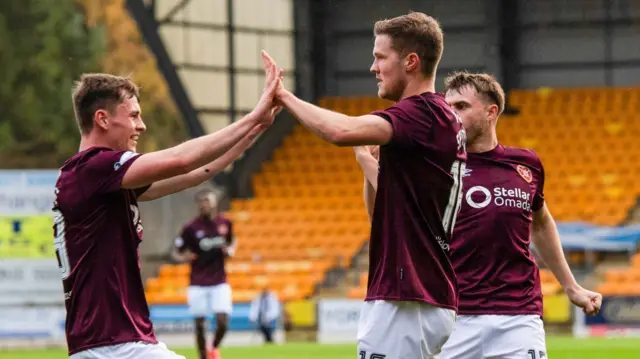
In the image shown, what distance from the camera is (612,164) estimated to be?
85.8 ft

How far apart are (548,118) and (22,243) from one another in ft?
43.0

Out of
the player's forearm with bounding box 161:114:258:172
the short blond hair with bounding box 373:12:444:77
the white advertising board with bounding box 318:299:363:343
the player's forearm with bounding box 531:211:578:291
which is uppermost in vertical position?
the short blond hair with bounding box 373:12:444:77

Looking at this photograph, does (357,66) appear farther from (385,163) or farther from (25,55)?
(385,163)

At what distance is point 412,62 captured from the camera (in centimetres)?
543

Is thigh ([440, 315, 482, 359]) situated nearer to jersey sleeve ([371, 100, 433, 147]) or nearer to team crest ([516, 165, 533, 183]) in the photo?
team crest ([516, 165, 533, 183])

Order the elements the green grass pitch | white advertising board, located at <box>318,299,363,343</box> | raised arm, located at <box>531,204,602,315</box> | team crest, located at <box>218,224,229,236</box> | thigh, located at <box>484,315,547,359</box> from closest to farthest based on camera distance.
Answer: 1. thigh, located at <box>484,315,547,359</box>
2. raised arm, located at <box>531,204,602,315</box>
3. the green grass pitch
4. team crest, located at <box>218,224,229,236</box>
5. white advertising board, located at <box>318,299,363,343</box>

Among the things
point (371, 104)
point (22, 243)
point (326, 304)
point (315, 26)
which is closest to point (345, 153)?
point (371, 104)

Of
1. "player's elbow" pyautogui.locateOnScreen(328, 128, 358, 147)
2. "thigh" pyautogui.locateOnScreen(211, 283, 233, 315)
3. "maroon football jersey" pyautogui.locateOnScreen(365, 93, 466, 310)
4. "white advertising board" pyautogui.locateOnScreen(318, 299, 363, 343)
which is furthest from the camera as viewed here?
"white advertising board" pyautogui.locateOnScreen(318, 299, 363, 343)

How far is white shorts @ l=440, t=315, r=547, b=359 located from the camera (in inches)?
261

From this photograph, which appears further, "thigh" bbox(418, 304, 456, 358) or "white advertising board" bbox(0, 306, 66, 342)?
"white advertising board" bbox(0, 306, 66, 342)

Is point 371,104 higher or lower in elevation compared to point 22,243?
higher

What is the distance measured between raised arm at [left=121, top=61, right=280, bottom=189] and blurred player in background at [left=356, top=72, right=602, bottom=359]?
1761 mm

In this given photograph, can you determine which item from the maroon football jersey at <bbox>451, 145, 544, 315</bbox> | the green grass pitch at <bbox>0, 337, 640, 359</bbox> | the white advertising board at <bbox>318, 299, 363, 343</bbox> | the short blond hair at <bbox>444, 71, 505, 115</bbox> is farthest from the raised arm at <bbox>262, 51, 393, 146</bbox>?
the white advertising board at <bbox>318, 299, 363, 343</bbox>

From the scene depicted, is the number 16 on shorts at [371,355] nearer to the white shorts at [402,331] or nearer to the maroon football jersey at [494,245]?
the white shorts at [402,331]
